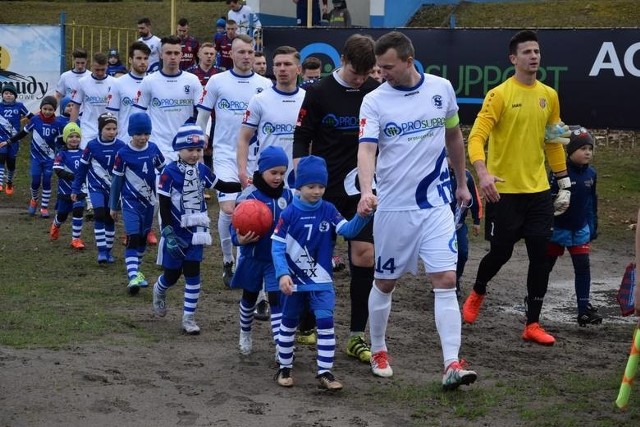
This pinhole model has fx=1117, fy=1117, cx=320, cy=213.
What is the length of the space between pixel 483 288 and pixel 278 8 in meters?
19.6

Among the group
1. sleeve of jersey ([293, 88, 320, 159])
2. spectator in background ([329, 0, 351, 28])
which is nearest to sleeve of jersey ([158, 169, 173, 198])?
sleeve of jersey ([293, 88, 320, 159])

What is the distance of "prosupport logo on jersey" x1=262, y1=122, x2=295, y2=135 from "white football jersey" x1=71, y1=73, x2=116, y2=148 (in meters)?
7.53

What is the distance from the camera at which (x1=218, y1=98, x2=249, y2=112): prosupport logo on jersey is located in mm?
11125

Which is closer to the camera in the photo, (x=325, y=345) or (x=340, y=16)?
(x=325, y=345)

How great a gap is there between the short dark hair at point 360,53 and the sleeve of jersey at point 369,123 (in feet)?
2.54

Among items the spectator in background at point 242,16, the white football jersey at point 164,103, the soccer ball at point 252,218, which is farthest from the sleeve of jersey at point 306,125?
the spectator in background at point 242,16

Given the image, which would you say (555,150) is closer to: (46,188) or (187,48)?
(46,188)

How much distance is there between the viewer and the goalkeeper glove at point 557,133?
9.19 metres

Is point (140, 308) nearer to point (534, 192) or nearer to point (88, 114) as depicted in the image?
point (534, 192)

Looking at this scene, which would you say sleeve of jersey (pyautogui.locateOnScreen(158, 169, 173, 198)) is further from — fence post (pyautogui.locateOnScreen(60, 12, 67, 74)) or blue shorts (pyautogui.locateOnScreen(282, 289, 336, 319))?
fence post (pyautogui.locateOnScreen(60, 12, 67, 74))

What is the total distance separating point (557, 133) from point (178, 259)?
3.31 metres

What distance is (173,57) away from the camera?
504 inches

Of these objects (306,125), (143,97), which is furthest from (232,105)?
(306,125)

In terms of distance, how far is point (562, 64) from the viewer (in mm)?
18125
